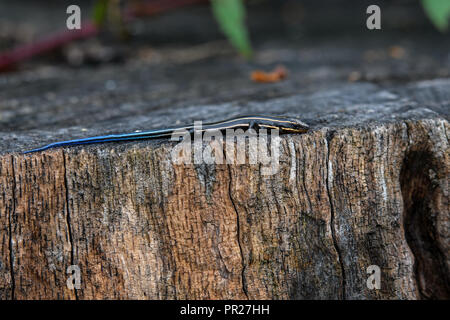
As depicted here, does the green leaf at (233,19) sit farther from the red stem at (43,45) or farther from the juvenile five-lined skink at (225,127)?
the red stem at (43,45)

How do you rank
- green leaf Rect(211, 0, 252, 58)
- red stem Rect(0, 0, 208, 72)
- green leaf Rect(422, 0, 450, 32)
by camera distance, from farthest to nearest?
1. red stem Rect(0, 0, 208, 72)
2. green leaf Rect(211, 0, 252, 58)
3. green leaf Rect(422, 0, 450, 32)

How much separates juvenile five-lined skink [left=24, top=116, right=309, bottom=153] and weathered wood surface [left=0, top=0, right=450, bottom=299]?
0.06 m

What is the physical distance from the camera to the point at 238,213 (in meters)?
2.07

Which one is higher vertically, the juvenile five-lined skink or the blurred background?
the blurred background

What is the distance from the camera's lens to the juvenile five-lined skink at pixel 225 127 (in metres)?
2.05

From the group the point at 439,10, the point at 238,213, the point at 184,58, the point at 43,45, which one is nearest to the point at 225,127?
the point at 238,213

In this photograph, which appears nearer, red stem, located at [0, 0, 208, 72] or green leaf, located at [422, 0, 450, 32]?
green leaf, located at [422, 0, 450, 32]

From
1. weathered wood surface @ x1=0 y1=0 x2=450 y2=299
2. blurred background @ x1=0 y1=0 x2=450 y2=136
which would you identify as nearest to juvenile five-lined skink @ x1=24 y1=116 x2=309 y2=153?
weathered wood surface @ x1=0 y1=0 x2=450 y2=299

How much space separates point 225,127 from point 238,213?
1.28ft

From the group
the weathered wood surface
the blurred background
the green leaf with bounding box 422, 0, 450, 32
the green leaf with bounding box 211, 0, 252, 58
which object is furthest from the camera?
the green leaf with bounding box 211, 0, 252, 58

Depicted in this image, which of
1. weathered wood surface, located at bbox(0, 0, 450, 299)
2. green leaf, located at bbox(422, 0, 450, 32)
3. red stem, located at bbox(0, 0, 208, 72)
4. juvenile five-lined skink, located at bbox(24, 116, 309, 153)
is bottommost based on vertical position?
weathered wood surface, located at bbox(0, 0, 450, 299)

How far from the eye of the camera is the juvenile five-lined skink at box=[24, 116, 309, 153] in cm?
205

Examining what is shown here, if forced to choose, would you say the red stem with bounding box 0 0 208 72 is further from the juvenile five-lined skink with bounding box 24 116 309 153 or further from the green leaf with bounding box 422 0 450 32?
the green leaf with bounding box 422 0 450 32
